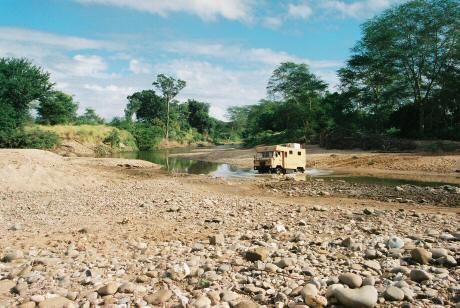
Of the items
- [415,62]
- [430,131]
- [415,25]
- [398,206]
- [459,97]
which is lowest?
[398,206]

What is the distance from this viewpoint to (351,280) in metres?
5.80

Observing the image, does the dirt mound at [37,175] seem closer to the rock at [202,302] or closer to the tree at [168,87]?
the rock at [202,302]

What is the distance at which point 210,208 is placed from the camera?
13.2 metres

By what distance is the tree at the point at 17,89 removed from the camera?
4125cm

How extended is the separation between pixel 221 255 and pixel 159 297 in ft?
7.05

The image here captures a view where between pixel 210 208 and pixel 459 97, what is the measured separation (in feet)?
131

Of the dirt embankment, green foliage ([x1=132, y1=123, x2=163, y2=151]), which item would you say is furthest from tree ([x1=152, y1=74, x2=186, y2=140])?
the dirt embankment

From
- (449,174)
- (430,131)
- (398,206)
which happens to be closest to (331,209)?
(398,206)

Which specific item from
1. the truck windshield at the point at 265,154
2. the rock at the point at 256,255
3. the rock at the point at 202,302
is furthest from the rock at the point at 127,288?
the truck windshield at the point at 265,154

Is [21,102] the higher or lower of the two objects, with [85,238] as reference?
higher

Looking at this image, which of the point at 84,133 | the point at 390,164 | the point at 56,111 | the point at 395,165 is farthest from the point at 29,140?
the point at 395,165

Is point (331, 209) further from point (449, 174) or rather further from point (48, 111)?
point (48, 111)

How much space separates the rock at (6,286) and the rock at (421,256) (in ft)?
22.3

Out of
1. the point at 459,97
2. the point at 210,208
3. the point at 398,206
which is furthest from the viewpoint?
the point at 459,97
